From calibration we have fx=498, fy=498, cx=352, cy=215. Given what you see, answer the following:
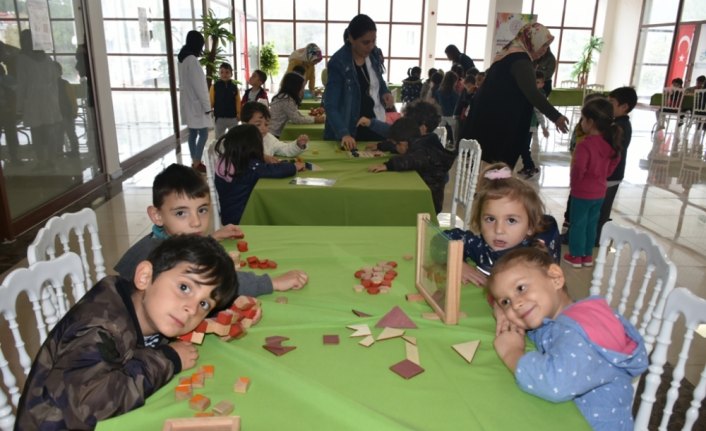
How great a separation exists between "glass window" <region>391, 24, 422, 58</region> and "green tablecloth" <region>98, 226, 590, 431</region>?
605 inches

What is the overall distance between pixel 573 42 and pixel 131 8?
14.4 metres

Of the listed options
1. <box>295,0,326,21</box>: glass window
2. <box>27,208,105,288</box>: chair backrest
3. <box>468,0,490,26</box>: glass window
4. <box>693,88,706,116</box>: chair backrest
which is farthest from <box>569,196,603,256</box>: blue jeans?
<box>295,0,326,21</box>: glass window

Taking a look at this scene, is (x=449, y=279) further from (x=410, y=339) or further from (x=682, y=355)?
(x=682, y=355)

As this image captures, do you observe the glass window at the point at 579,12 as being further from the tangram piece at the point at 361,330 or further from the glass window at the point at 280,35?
the tangram piece at the point at 361,330

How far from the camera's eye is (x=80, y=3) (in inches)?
208

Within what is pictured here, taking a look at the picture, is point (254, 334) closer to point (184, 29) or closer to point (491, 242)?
point (491, 242)

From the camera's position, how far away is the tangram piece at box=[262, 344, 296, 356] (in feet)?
4.15

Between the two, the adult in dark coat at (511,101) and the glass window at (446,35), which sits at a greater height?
the glass window at (446,35)

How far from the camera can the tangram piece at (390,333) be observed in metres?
1.33

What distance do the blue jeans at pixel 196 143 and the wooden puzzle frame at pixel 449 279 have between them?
5504 mm

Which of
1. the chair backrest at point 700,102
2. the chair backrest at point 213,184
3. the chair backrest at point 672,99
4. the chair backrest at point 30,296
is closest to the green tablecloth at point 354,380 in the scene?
the chair backrest at point 30,296

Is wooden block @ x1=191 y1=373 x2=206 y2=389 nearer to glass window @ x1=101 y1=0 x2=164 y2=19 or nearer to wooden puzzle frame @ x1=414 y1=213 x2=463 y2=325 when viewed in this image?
wooden puzzle frame @ x1=414 y1=213 x2=463 y2=325

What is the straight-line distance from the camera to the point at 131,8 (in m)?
6.80

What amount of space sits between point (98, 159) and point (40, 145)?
1.07 m
